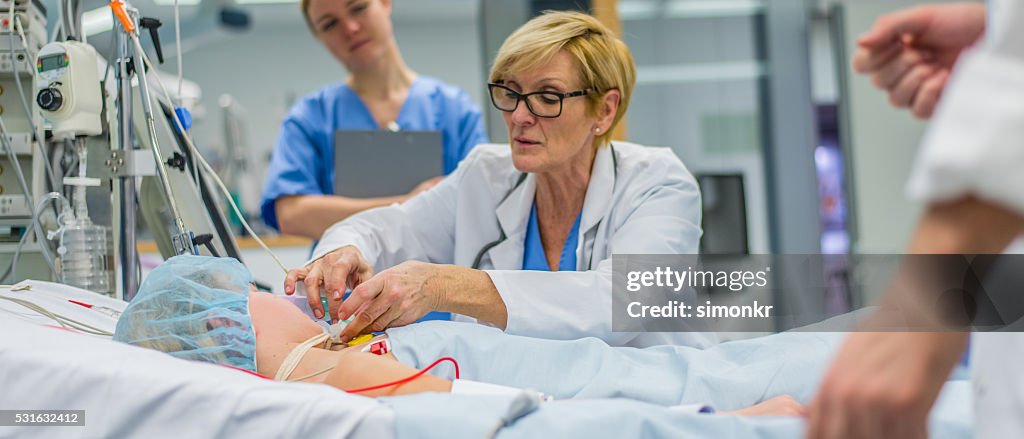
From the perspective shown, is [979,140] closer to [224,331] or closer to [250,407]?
[250,407]

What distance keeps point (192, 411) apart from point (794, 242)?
3.88 metres

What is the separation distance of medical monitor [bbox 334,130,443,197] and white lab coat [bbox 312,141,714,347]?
0.37m

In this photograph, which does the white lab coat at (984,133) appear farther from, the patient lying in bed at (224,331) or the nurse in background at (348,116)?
the nurse in background at (348,116)

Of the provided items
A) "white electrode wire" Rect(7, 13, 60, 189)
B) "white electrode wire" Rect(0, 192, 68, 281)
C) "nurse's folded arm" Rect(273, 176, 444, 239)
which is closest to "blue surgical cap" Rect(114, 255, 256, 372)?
"white electrode wire" Rect(0, 192, 68, 281)

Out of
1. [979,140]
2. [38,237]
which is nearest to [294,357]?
[38,237]

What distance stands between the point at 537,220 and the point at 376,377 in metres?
0.80

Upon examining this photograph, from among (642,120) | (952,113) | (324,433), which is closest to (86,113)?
(324,433)

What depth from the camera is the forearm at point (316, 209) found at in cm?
234

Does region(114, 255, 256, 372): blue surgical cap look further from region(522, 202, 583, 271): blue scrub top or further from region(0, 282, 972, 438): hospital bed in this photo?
region(522, 202, 583, 271): blue scrub top

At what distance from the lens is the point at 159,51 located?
6.11 feet

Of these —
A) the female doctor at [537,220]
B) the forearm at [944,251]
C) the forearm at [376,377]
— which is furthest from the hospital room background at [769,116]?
the forearm at [944,251]

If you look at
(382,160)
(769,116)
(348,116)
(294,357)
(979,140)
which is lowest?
(769,116)

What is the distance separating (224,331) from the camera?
1420mm

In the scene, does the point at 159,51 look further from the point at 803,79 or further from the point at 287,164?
the point at 803,79
